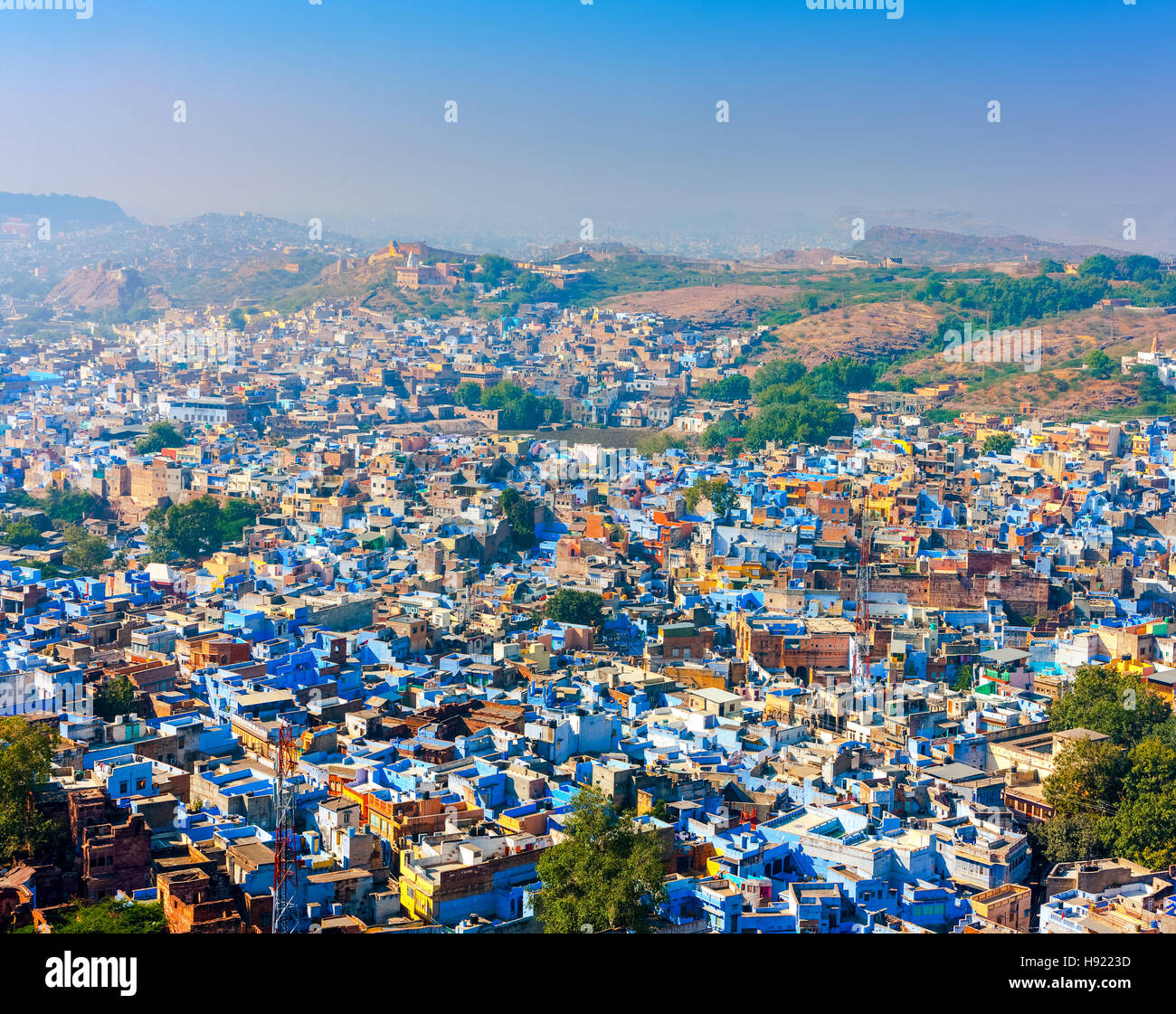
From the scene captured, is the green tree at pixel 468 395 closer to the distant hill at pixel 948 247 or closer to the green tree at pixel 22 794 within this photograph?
the green tree at pixel 22 794

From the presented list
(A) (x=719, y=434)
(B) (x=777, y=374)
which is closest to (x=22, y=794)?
(A) (x=719, y=434)

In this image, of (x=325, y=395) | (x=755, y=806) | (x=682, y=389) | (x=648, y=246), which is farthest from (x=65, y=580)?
(x=648, y=246)

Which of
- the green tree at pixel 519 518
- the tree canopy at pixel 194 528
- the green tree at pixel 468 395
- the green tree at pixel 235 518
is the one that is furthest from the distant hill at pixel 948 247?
the tree canopy at pixel 194 528

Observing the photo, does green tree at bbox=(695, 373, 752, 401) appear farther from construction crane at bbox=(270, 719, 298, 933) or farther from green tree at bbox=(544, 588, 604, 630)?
construction crane at bbox=(270, 719, 298, 933)

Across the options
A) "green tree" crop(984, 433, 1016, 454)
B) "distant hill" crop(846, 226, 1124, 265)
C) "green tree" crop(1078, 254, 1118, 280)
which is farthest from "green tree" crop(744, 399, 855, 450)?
"distant hill" crop(846, 226, 1124, 265)

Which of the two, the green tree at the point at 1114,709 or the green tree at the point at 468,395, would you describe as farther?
the green tree at the point at 468,395

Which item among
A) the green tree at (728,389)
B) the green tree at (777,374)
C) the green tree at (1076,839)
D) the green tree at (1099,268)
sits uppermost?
the green tree at (1099,268)
